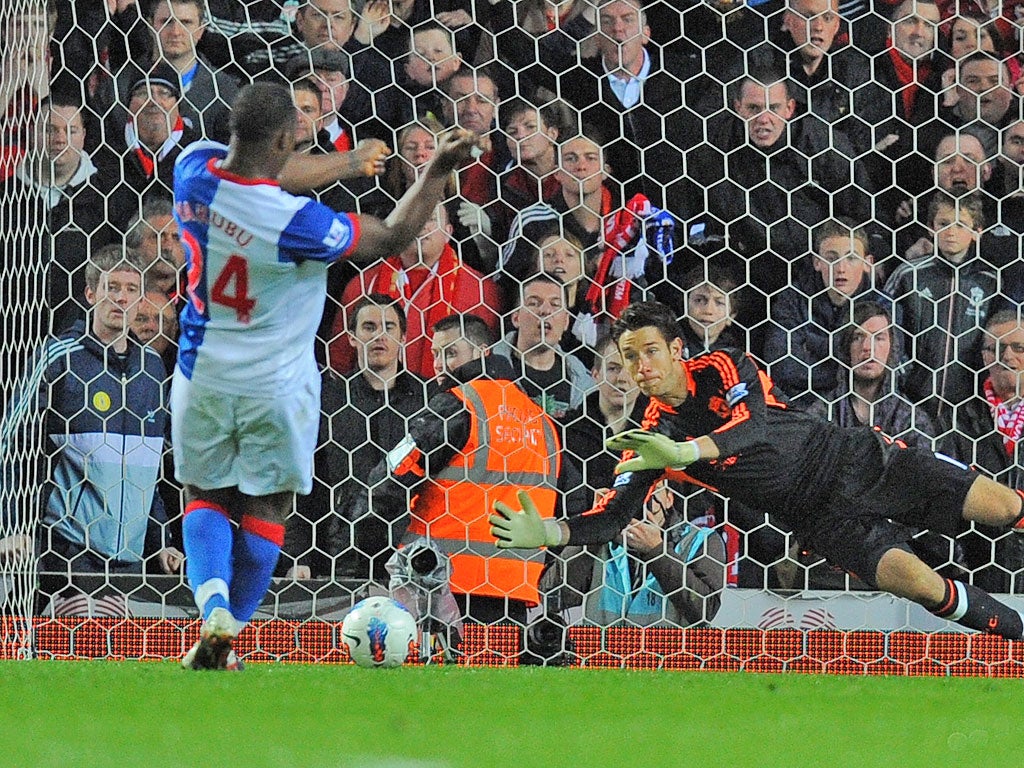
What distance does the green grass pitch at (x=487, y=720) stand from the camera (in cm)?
165

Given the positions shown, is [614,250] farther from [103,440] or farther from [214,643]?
[214,643]

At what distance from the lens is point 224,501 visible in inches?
120

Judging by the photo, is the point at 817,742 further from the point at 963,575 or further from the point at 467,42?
the point at 467,42

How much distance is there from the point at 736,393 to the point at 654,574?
1.73 ft

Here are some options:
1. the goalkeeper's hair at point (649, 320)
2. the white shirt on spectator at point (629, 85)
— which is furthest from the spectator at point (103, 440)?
the white shirt on spectator at point (629, 85)

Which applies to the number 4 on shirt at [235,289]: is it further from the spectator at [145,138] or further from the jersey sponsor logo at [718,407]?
the jersey sponsor logo at [718,407]

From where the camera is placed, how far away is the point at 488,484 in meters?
3.78

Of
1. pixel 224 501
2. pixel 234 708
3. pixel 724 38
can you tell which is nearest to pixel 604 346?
pixel 724 38

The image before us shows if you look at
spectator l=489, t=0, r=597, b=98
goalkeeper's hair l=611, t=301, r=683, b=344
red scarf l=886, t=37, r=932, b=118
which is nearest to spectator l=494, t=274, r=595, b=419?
goalkeeper's hair l=611, t=301, r=683, b=344

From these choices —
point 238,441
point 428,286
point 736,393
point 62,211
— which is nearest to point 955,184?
point 736,393

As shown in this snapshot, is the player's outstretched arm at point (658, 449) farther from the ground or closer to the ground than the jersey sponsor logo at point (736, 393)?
closer to the ground

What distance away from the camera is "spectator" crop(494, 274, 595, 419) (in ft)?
12.5

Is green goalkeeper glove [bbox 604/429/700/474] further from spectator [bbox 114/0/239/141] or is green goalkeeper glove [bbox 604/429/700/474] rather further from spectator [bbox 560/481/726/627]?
spectator [bbox 114/0/239/141]

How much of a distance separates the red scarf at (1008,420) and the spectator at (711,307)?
62cm
